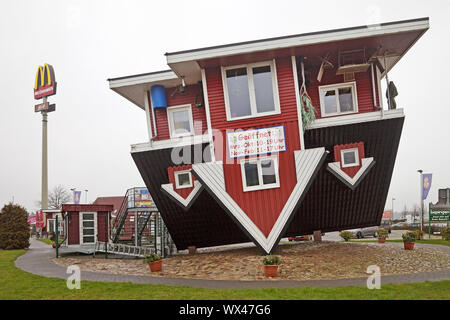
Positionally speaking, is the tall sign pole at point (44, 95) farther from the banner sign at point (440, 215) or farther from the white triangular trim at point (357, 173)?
the banner sign at point (440, 215)

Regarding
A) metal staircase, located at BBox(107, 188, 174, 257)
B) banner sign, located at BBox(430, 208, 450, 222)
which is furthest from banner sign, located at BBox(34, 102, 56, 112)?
banner sign, located at BBox(430, 208, 450, 222)

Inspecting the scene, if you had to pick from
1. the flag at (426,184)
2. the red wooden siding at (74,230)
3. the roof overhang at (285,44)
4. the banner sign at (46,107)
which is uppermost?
the banner sign at (46,107)

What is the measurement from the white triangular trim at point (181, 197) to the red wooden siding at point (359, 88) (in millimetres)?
6657

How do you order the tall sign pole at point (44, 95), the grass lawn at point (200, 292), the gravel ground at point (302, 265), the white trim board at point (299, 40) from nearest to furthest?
the grass lawn at point (200, 292) < the gravel ground at point (302, 265) < the white trim board at point (299, 40) < the tall sign pole at point (44, 95)

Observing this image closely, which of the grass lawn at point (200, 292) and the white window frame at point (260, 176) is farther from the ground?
the white window frame at point (260, 176)

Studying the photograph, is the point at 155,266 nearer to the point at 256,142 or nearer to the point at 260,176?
the point at 260,176

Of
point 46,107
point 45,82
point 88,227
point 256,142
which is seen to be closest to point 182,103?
point 256,142

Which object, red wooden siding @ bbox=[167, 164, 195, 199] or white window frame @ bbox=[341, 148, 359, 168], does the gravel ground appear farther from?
white window frame @ bbox=[341, 148, 359, 168]

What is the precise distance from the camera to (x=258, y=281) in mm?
11625

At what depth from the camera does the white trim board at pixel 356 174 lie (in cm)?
1445

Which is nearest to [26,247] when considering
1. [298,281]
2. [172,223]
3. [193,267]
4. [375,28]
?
[172,223]

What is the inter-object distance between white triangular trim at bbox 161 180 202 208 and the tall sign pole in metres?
57.9

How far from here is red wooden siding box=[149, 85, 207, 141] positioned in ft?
55.1

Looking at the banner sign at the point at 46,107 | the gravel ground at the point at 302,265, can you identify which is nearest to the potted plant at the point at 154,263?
the gravel ground at the point at 302,265
